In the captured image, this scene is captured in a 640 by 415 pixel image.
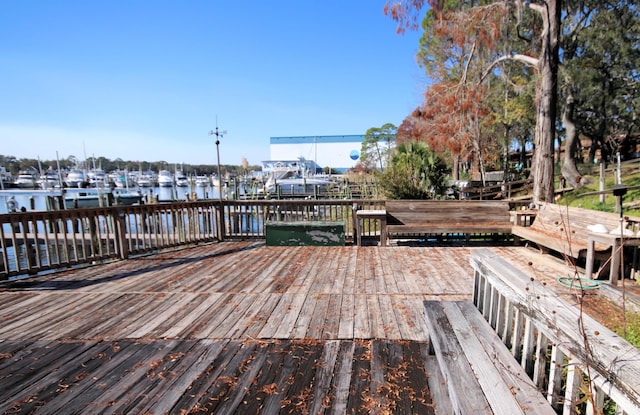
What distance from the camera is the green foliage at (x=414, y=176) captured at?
10391 millimetres

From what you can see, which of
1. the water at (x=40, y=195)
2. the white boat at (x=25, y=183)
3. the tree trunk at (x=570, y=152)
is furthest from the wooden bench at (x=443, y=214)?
the white boat at (x=25, y=183)

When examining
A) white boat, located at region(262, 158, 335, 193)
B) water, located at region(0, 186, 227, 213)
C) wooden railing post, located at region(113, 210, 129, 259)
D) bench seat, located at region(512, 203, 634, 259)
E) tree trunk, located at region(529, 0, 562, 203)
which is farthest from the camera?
white boat, located at region(262, 158, 335, 193)

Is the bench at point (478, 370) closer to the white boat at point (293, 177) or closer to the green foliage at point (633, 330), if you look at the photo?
the green foliage at point (633, 330)

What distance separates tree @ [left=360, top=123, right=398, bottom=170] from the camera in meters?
40.4

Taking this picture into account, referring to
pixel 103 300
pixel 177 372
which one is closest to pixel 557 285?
pixel 177 372

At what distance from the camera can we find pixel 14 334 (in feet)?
10.0

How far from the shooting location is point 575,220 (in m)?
5.20

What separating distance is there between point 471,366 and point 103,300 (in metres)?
4.14

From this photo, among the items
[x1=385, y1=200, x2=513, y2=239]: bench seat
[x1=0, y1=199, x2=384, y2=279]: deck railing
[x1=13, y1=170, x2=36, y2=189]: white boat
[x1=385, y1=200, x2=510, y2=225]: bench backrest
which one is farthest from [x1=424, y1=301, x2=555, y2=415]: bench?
[x1=13, y1=170, x2=36, y2=189]: white boat

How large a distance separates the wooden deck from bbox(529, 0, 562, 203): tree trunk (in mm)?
2772

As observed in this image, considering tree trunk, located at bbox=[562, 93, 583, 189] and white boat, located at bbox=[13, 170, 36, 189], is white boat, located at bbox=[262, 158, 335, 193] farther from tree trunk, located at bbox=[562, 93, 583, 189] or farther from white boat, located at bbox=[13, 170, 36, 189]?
white boat, located at bbox=[13, 170, 36, 189]

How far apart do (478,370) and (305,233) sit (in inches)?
206

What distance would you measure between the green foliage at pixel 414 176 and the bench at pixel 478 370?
27.5 feet

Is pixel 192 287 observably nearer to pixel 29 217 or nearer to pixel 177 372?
pixel 177 372
